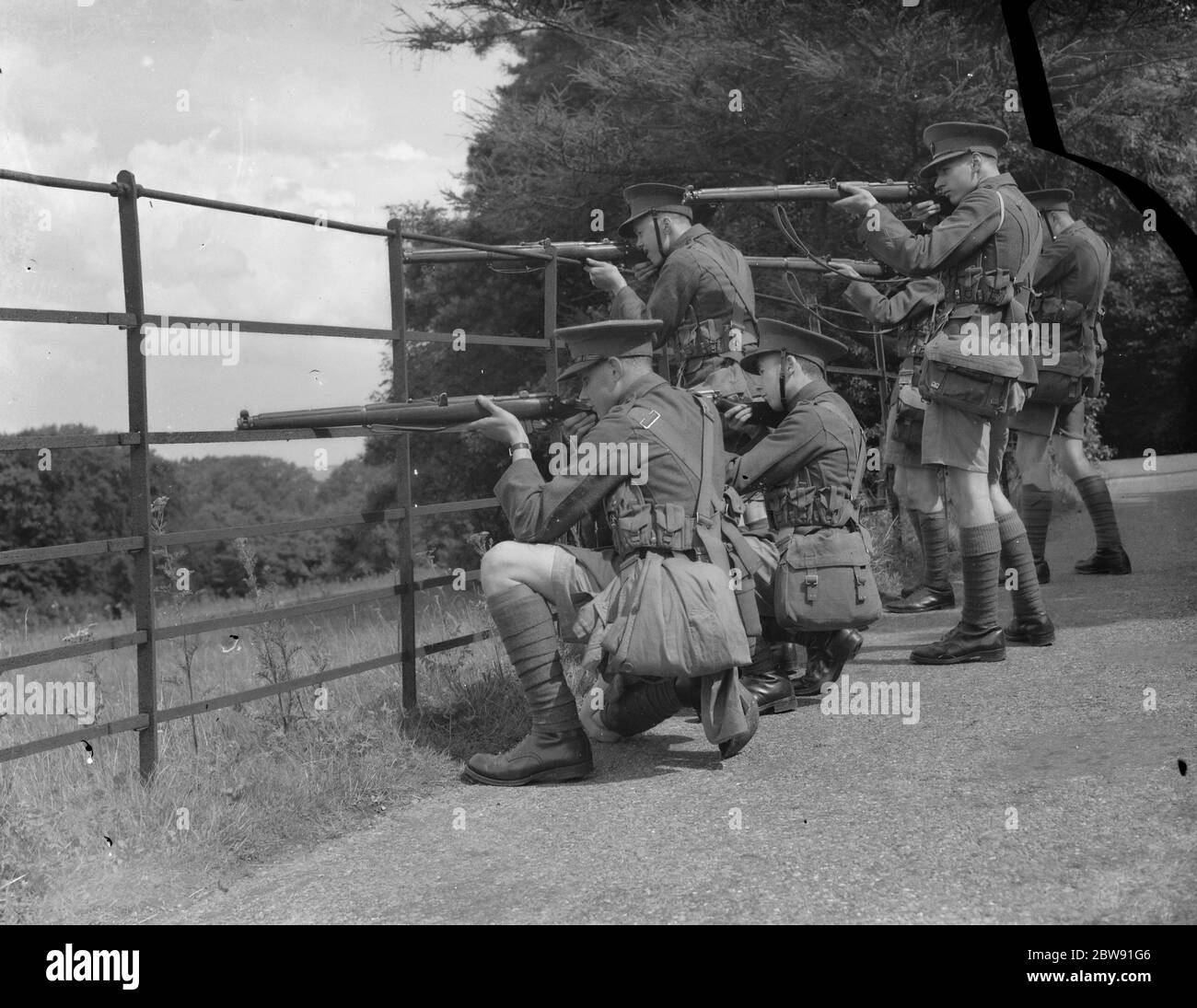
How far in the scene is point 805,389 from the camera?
228 inches

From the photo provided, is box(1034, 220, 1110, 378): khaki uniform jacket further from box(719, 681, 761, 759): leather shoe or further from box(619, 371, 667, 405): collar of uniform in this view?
box(719, 681, 761, 759): leather shoe

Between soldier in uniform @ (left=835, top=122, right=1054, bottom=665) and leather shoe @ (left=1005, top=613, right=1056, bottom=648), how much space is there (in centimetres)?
27

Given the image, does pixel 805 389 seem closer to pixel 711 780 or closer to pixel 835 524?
pixel 835 524

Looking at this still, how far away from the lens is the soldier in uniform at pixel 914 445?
744 cm

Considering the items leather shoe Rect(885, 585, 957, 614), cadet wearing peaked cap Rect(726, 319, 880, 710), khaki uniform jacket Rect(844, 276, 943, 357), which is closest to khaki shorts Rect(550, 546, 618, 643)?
cadet wearing peaked cap Rect(726, 319, 880, 710)

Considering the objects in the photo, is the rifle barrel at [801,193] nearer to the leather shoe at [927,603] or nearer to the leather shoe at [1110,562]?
the leather shoe at [927,603]

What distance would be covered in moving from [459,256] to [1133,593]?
14.5ft

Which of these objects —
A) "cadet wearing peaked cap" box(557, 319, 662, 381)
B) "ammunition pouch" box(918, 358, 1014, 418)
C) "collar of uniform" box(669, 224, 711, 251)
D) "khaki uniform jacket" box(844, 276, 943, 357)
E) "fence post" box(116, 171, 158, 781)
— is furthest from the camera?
"khaki uniform jacket" box(844, 276, 943, 357)

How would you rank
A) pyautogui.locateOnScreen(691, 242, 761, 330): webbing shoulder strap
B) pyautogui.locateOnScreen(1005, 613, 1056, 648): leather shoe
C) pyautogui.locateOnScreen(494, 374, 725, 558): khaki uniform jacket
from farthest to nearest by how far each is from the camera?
1. pyautogui.locateOnScreen(1005, 613, 1056, 648): leather shoe
2. pyautogui.locateOnScreen(691, 242, 761, 330): webbing shoulder strap
3. pyautogui.locateOnScreen(494, 374, 725, 558): khaki uniform jacket

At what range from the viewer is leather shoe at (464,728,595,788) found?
4.68 metres

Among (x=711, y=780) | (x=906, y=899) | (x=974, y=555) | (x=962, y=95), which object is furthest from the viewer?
(x=962, y=95)

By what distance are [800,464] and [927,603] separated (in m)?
2.67

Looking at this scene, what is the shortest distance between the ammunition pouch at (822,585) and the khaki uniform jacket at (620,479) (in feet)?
3.37
